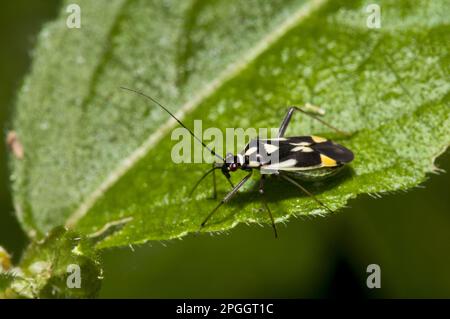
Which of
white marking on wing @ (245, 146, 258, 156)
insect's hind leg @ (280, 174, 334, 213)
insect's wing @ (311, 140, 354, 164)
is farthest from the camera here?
white marking on wing @ (245, 146, 258, 156)

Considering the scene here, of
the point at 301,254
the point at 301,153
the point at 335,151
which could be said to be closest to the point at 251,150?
the point at 301,153

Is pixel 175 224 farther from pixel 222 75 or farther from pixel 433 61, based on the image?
pixel 433 61

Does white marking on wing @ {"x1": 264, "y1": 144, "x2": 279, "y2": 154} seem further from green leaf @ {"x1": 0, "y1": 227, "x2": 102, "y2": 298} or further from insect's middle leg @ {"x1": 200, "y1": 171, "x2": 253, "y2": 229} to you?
green leaf @ {"x1": 0, "y1": 227, "x2": 102, "y2": 298}

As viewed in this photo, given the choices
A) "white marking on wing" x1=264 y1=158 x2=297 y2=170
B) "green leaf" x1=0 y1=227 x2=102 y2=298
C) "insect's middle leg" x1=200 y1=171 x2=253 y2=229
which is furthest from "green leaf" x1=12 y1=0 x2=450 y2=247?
"green leaf" x1=0 y1=227 x2=102 y2=298

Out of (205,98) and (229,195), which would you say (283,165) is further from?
(205,98)

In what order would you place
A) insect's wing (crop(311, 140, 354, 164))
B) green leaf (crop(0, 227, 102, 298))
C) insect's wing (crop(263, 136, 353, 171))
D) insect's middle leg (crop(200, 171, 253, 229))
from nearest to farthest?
green leaf (crop(0, 227, 102, 298)) → insect's middle leg (crop(200, 171, 253, 229)) → insect's wing (crop(311, 140, 354, 164)) → insect's wing (crop(263, 136, 353, 171))

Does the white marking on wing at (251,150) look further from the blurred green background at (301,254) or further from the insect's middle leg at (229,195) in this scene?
the blurred green background at (301,254)

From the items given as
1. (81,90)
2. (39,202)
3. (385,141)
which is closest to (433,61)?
(385,141)
